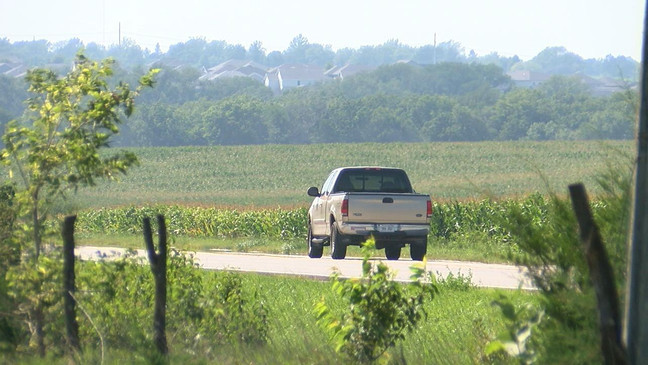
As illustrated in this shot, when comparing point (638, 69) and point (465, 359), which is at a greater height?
point (638, 69)

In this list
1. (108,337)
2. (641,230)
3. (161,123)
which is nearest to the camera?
(641,230)

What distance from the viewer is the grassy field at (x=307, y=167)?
3292 inches

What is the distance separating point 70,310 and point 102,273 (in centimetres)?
56

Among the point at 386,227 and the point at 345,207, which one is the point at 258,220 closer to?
the point at 386,227

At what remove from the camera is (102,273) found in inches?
386

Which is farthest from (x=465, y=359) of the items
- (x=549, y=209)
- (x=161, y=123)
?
A: (x=161, y=123)

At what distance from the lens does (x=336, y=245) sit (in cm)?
2536

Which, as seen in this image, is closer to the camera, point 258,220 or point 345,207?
point 345,207

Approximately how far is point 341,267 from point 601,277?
1806cm

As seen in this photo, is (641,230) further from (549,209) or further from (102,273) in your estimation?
(102,273)

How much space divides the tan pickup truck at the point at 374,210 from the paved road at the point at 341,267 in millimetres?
552

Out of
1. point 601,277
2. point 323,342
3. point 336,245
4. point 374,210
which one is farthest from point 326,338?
point 336,245

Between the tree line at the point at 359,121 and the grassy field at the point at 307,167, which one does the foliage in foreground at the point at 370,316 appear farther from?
the tree line at the point at 359,121

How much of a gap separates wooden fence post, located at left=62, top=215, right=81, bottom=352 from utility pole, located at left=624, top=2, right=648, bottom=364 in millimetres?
5055
